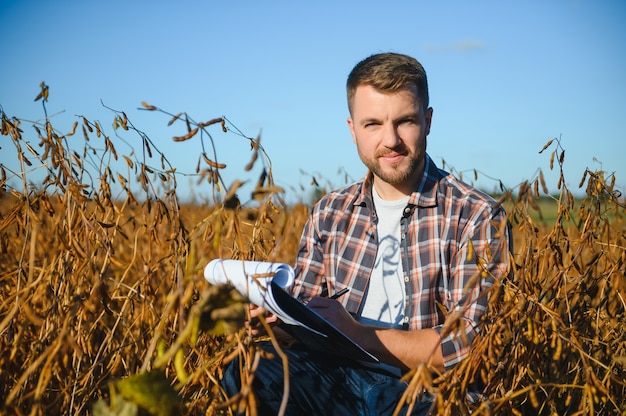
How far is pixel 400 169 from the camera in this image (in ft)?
7.22

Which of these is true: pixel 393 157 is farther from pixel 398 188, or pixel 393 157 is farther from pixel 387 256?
pixel 387 256

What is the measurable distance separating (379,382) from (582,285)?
86cm

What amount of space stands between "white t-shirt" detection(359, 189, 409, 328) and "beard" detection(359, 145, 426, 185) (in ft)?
0.31

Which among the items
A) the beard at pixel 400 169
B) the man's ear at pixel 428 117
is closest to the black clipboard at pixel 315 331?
the beard at pixel 400 169

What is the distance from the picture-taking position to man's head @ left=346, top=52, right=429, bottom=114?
2180 mm

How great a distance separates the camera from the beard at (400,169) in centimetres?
220

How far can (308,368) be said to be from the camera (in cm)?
186

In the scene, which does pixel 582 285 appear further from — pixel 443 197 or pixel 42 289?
pixel 42 289

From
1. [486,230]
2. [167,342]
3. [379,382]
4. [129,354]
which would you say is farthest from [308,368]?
[486,230]

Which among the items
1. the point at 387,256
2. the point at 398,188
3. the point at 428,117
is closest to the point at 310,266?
the point at 387,256

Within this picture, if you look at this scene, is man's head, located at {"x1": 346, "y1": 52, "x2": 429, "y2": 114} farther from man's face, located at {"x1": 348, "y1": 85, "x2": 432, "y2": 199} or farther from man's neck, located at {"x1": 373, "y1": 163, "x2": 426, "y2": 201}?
man's neck, located at {"x1": 373, "y1": 163, "x2": 426, "y2": 201}

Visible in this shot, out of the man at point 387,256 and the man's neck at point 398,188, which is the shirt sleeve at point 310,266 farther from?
the man's neck at point 398,188


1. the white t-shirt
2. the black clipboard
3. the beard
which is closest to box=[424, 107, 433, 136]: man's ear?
the beard

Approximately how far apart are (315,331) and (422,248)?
0.67 meters
